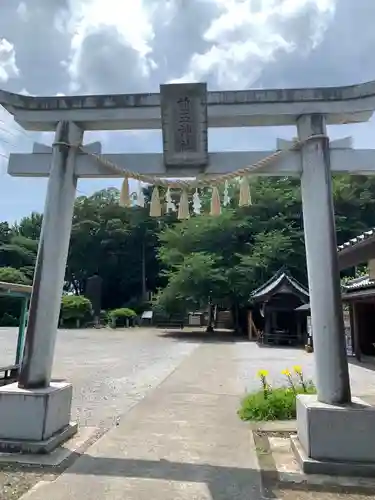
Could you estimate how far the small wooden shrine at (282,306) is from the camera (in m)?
22.2

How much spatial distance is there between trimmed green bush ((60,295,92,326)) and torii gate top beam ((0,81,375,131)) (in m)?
27.6

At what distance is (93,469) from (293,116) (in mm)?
4562

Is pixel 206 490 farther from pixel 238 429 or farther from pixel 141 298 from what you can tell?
pixel 141 298

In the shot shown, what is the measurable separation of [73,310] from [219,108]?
28.7 meters

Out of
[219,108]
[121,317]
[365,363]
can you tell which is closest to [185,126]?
[219,108]

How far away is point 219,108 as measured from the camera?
5340 mm

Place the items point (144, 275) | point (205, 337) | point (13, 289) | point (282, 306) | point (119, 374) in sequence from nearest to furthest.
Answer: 1. point (13, 289)
2. point (119, 374)
3. point (282, 306)
4. point (205, 337)
5. point (144, 275)

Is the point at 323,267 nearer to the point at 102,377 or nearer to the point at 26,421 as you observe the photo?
the point at 26,421

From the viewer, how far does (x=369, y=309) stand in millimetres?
15484

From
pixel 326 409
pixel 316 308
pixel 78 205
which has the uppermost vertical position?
pixel 78 205

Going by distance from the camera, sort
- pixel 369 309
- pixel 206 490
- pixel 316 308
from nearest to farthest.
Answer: pixel 206 490 < pixel 316 308 < pixel 369 309

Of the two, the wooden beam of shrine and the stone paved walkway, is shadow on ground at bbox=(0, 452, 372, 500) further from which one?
the wooden beam of shrine

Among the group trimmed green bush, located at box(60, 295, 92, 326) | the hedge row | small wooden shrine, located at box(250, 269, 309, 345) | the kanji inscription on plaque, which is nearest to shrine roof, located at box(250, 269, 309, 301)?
small wooden shrine, located at box(250, 269, 309, 345)

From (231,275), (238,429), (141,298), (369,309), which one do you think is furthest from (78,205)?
(238,429)
